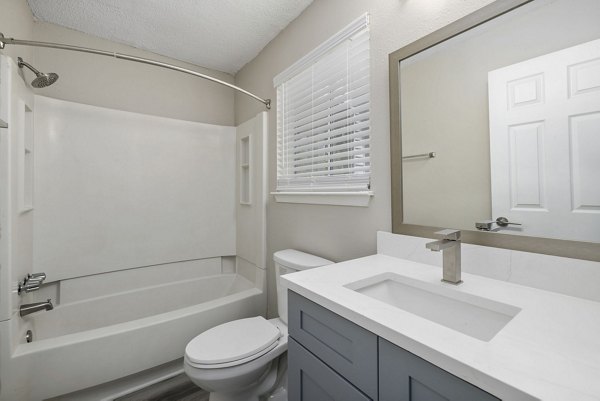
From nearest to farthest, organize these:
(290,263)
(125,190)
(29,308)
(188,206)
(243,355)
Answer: (243,355) < (29,308) < (290,263) < (125,190) < (188,206)

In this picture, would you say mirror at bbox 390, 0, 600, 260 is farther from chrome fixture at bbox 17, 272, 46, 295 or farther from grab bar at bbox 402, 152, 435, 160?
chrome fixture at bbox 17, 272, 46, 295

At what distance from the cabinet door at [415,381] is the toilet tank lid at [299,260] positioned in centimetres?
82

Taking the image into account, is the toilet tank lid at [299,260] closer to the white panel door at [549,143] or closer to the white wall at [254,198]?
the white wall at [254,198]

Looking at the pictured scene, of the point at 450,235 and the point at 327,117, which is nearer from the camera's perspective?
the point at 450,235

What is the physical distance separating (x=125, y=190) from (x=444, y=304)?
2262 mm

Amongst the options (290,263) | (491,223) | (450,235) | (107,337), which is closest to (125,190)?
(107,337)

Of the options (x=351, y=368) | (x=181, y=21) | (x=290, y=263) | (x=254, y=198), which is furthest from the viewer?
(x=254, y=198)

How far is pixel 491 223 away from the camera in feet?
2.91

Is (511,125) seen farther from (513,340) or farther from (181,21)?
(181,21)

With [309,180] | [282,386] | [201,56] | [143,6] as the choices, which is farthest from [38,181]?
[282,386]

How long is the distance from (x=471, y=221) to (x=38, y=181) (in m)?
2.51

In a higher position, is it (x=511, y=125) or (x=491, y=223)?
(x=511, y=125)

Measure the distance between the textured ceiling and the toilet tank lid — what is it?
1.60 metres

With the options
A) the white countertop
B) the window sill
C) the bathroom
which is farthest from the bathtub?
the white countertop
